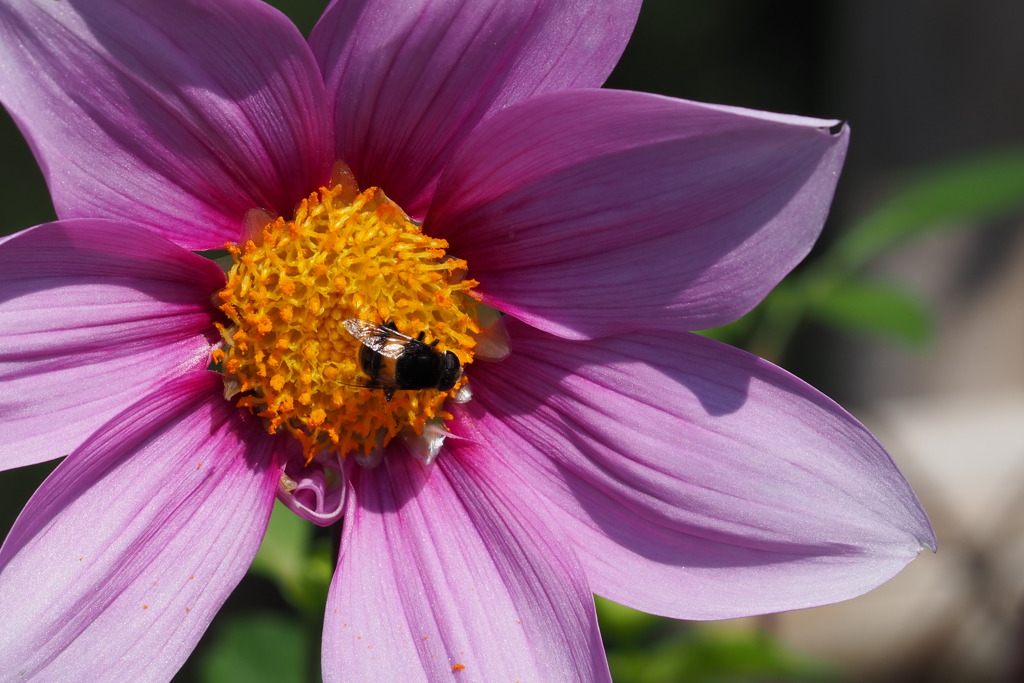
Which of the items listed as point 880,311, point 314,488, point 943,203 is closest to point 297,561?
point 314,488

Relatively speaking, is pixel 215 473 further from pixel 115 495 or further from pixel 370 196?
pixel 370 196

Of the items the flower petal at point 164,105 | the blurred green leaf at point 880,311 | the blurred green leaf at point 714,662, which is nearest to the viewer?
the flower petal at point 164,105

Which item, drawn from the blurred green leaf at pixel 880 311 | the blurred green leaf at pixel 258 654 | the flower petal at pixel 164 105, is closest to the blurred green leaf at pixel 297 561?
the blurred green leaf at pixel 258 654

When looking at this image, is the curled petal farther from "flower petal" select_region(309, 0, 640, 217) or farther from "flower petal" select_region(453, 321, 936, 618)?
"flower petal" select_region(309, 0, 640, 217)

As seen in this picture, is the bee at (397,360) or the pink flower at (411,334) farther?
the bee at (397,360)

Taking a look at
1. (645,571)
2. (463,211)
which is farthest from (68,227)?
(645,571)

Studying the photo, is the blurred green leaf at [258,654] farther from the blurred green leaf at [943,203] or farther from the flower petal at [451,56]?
the blurred green leaf at [943,203]
